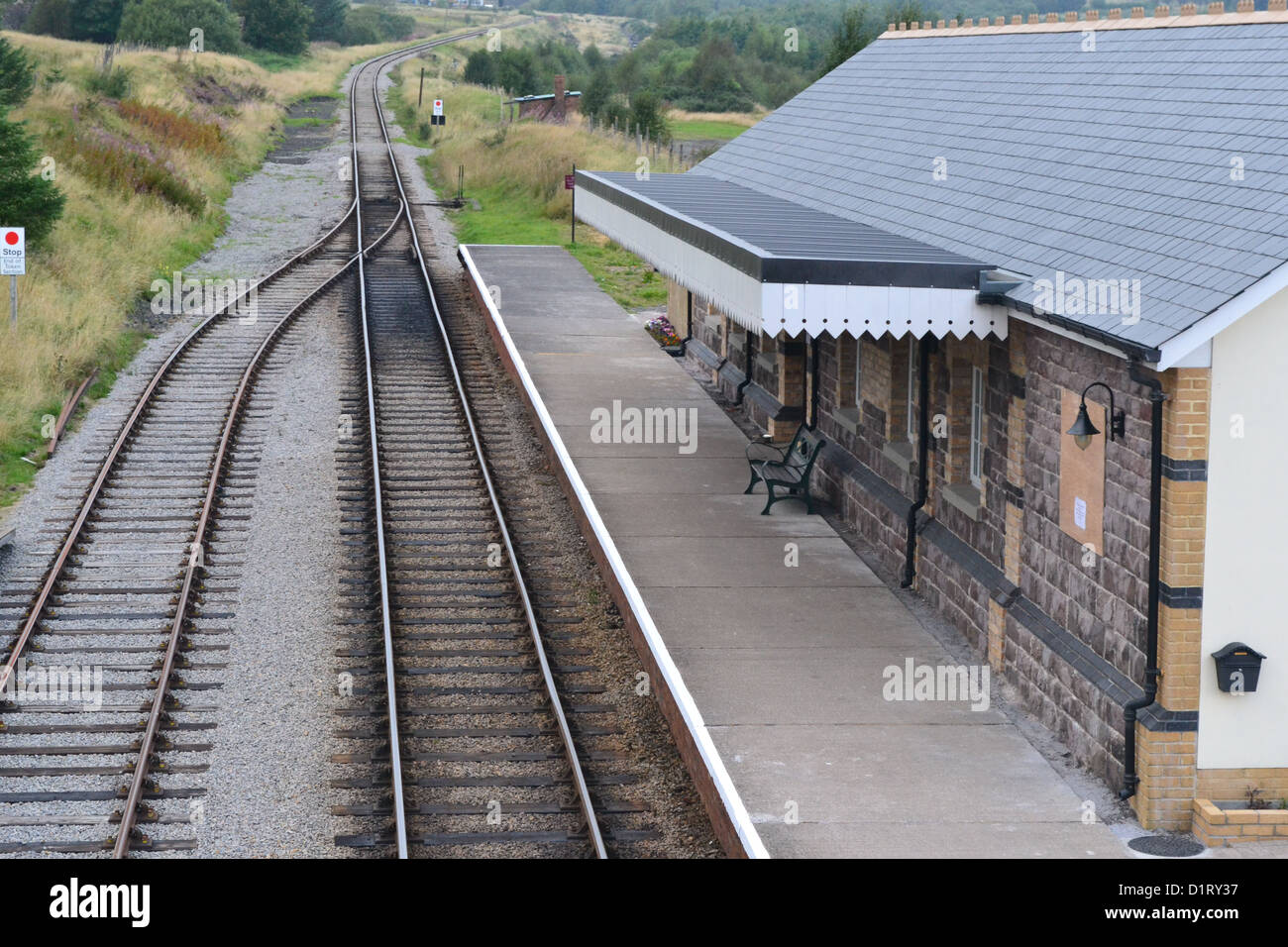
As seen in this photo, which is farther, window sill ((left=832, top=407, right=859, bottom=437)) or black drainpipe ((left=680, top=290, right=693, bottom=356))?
black drainpipe ((left=680, top=290, right=693, bottom=356))

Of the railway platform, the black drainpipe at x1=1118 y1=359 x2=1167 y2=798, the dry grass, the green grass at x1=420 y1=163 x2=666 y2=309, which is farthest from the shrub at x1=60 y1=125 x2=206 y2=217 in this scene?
the dry grass

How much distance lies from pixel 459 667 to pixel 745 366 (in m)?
9.54

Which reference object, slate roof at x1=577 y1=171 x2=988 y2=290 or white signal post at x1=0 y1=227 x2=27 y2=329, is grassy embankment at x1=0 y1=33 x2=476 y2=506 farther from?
slate roof at x1=577 y1=171 x2=988 y2=290

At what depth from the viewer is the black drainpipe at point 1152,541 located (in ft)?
28.8

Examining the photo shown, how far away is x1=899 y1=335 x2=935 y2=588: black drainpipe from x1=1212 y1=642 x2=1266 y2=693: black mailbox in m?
4.63

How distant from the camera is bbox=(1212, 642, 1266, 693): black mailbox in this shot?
8797 millimetres

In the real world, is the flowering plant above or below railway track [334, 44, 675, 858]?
above

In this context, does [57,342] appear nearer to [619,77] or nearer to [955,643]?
[955,643]

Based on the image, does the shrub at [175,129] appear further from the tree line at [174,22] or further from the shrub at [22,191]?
the tree line at [174,22]

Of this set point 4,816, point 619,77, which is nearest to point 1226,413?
point 4,816

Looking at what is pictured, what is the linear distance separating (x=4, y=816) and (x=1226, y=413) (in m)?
7.63

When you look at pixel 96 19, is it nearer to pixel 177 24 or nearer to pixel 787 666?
pixel 177 24

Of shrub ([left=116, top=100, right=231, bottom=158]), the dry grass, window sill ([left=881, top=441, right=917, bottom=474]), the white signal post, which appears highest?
the dry grass

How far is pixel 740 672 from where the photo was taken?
1134 cm
